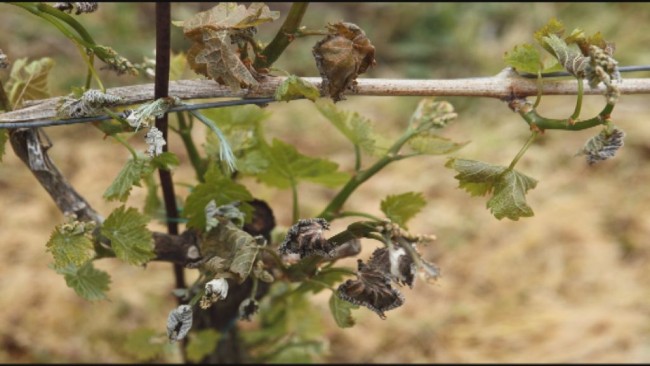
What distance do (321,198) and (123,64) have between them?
1465 millimetres

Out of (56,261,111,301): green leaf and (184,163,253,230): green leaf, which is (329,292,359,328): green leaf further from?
(56,261,111,301): green leaf

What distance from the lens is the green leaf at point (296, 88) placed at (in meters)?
0.76

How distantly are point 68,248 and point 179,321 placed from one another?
0.17 m

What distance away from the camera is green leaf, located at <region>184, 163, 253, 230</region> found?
909 millimetres

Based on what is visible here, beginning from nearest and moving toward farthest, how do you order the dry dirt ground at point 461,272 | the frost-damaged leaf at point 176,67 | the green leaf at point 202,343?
the frost-damaged leaf at point 176,67
the green leaf at point 202,343
the dry dirt ground at point 461,272

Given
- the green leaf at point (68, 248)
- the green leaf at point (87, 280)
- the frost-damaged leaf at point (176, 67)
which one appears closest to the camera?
the green leaf at point (68, 248)

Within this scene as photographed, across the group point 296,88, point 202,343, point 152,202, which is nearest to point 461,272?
point 202,343

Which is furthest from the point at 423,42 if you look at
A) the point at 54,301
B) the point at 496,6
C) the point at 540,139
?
the point at 54,301

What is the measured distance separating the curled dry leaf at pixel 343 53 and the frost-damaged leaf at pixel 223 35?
2.4 inches

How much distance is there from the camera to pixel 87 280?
3.10 ft

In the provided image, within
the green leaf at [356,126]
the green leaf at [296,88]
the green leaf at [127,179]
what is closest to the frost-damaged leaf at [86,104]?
the green leaf at [127,179]

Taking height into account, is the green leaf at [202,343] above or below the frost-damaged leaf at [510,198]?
below

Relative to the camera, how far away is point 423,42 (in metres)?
3.02

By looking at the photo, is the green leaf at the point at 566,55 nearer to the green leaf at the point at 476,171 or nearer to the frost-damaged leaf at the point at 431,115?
the green leaf at the point at 476,171
